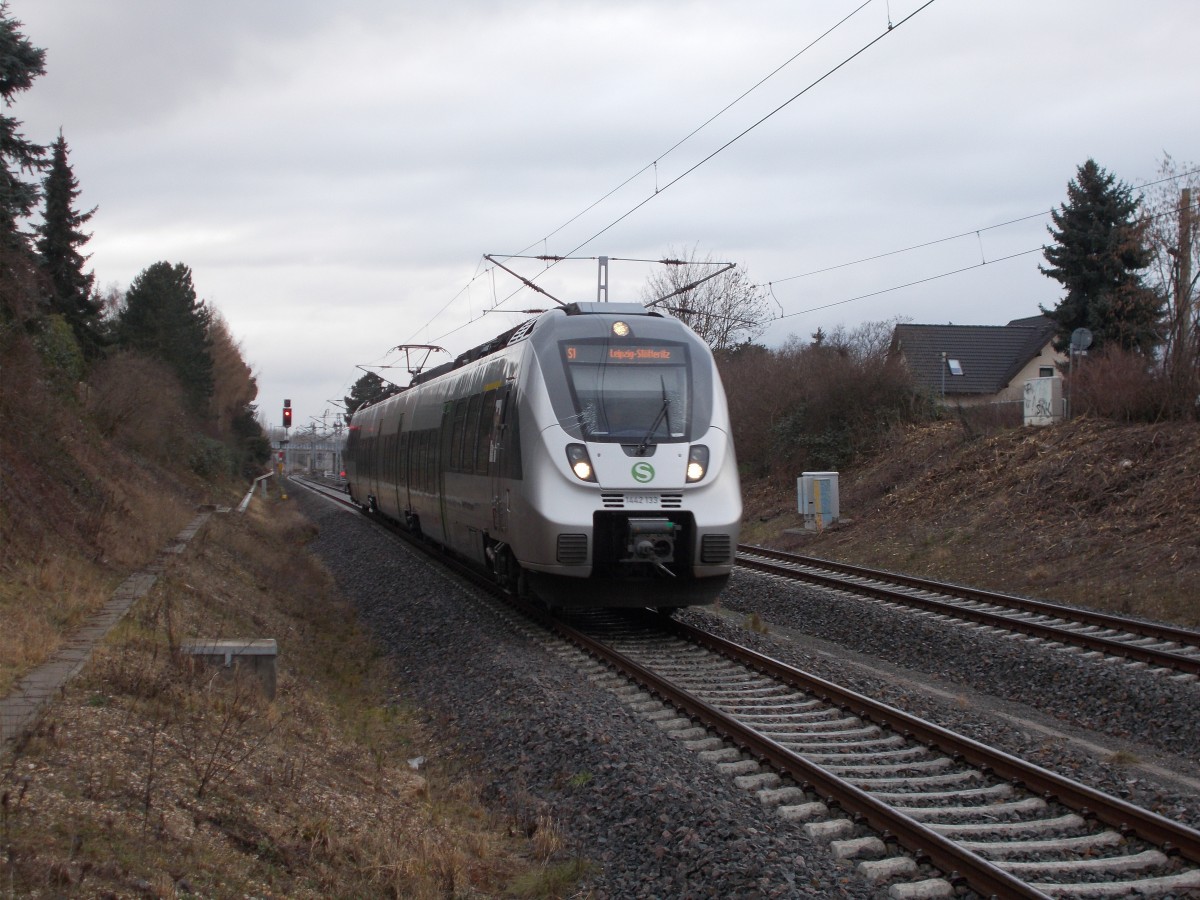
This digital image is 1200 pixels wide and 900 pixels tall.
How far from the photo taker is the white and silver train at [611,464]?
439 inches

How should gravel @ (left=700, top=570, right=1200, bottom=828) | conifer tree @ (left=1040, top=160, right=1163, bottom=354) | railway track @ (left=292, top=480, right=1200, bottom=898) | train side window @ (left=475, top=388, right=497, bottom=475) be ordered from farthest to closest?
conifer tree @ (left=1040, top=160, right=1163, bottom=354)
train side window @ (left=475, top=388, right=497, bottom=475)
gravel @ (left=700, top=570, right=1200, bottom=828)
railway track @ (left=292, top=480, right=1200, bottom=898)

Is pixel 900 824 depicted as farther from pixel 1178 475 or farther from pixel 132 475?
pixel 132 475

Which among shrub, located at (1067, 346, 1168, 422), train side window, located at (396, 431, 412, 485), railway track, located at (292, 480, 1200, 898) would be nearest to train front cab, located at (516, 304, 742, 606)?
railway track, located at (292, 480, 1200, 898)

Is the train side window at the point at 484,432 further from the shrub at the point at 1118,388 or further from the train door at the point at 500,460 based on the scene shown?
the shrub at the point at 1118,388

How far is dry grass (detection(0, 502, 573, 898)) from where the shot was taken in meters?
4.85

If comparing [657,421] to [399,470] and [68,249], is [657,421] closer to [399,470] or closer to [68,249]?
[399,470]

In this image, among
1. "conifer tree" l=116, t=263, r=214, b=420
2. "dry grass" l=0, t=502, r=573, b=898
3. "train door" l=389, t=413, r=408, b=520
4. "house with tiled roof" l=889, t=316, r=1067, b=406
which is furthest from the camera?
"conifer tree" l=116, t=263, r=214, b=420

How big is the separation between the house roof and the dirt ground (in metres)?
20.1

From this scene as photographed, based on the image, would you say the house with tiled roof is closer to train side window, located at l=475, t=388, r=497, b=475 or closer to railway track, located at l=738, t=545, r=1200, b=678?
railway track, located at l=738, t=545, r=1200, b=678

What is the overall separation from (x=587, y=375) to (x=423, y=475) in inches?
321

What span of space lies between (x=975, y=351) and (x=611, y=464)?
42.5 meters

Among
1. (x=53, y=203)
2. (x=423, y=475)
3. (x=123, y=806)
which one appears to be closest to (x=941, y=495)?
(x=423, y=475)

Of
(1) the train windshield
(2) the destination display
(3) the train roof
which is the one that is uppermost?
(3) the train roof

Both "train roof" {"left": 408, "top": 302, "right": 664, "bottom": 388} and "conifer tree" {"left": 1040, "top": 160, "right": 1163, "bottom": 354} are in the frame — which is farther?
"conifer tree" {"left": 1040, "top": 160, "right": 1163, "bottom": 354}
